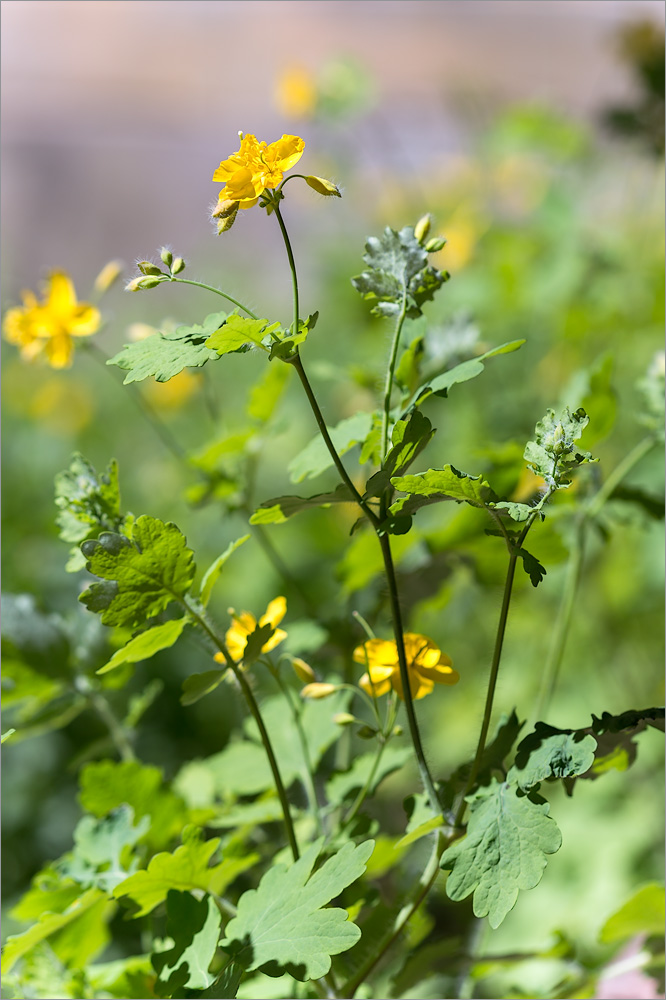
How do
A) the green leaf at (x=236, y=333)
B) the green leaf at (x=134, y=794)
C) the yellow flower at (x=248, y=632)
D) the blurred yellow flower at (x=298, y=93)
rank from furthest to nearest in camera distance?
the blurred yellow flower at (x=298, y=93) → the green leaf at (x=134, y=794) → the yellow flower at (x=248, y=632) → the green leaf at (x=236, y=333)

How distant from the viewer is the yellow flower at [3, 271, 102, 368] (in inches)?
25.7

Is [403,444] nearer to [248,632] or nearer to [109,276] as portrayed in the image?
[248,632]

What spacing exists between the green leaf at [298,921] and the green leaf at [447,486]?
182mm

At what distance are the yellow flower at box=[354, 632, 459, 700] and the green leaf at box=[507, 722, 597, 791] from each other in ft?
0.18

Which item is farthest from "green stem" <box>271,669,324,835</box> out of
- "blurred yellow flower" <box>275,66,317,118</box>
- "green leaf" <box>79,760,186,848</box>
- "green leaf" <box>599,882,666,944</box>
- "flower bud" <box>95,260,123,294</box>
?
"blurred yellow flower" <box>275,66,317,118</box>

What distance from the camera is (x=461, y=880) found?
44 centimetres

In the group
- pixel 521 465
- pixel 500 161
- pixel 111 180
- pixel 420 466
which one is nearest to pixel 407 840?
pixel 521 465

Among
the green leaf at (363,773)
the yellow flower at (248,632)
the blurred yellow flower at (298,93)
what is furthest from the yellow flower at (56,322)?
the blurred yellow flower at (298,93)

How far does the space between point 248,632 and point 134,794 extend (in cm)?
18

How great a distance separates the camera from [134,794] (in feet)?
2.03

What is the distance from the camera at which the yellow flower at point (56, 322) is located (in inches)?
25.7

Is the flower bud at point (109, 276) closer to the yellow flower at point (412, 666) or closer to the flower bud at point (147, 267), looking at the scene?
the flower bud at point (147, 267)

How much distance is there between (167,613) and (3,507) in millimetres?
1216

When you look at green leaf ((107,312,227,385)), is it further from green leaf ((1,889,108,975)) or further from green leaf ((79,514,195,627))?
green leaf ((1,889,108,975))
